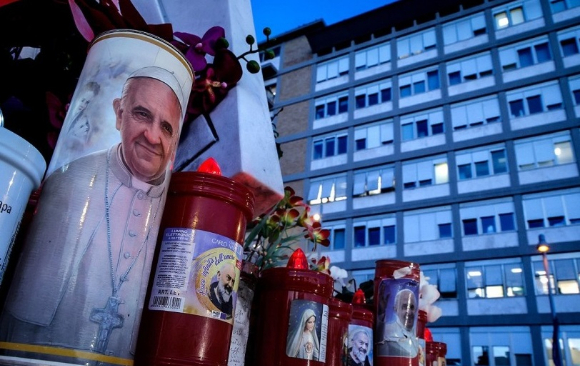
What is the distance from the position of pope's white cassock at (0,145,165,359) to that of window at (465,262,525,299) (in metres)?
15.0

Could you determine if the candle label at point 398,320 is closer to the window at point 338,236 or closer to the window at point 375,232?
the window at point 375,232

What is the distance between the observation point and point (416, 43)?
1867 cm

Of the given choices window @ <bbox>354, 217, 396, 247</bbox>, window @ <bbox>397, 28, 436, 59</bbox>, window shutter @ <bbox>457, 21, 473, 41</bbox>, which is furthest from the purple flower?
window @ <bbox>397, 28, 436, 59</bbox>

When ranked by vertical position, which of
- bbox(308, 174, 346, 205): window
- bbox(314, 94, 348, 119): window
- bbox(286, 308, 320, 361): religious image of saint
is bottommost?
bbox(286, 308, 320, 361): religious image of saint

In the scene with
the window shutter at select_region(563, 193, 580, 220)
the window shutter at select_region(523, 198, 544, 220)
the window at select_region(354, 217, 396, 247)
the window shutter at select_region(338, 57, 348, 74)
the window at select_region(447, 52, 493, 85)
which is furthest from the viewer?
the window shutter at select_region(338, 57, 348, 74)

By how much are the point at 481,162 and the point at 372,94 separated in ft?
17.5

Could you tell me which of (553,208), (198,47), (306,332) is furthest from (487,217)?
(198,47)

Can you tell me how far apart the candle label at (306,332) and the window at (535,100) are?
16385 mm

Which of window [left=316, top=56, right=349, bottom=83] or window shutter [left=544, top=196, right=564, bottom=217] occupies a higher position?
window [left=316, top=56, right=349, bottom=83]

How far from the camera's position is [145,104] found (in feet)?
2.66

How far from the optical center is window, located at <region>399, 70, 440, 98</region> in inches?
696

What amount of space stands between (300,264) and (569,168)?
15.5m

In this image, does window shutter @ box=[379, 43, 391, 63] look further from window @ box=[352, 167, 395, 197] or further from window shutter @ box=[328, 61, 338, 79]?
window @ box=[352, 167, 395, 197]

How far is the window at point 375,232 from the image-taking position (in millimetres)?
16312
